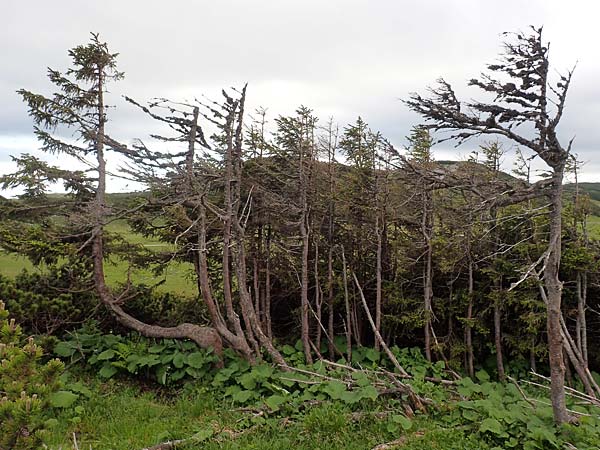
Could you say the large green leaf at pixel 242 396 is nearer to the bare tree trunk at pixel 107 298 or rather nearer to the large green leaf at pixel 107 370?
the bare tree trunk at pixel 107 298

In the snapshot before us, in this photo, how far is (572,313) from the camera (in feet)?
28.5

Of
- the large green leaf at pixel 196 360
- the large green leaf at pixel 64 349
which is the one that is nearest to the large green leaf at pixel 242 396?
the large green leaf at pixel 196 360

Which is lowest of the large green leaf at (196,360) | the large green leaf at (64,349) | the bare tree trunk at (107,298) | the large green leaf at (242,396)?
the large green leaf at (242,396)

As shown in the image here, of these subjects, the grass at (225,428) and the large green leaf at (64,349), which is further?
the large green leaf at (64,349)

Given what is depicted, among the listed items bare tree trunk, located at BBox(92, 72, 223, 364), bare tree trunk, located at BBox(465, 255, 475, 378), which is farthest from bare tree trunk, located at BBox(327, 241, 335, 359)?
bare tree trunk, located at BBox(465, 255, 475, 378)

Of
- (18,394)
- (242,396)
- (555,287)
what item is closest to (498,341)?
(555,287)

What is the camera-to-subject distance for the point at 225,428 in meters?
5.71

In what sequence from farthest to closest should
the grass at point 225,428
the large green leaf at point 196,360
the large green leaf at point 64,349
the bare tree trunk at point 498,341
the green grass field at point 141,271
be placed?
the green grass field at point 141,271
the bare tree trunk at point 498,341
the large green leaf at point 64,349
the large green leaf at point 196,360
the grass at point 225,428

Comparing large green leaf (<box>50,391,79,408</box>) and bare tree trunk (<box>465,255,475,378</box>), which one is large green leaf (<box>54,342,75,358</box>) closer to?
large green leaf (<box>50,391,79,408</box>)

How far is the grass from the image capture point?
17.1 feet

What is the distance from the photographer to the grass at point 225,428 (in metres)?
5.22

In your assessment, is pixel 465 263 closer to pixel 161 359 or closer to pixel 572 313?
pixel 572 313

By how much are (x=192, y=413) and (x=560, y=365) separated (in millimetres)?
5128

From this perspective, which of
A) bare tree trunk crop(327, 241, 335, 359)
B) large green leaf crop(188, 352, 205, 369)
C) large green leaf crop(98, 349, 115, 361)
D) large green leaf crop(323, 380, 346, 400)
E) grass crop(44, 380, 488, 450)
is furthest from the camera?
bare tree trunk crop(327, 241, 335, 359)
